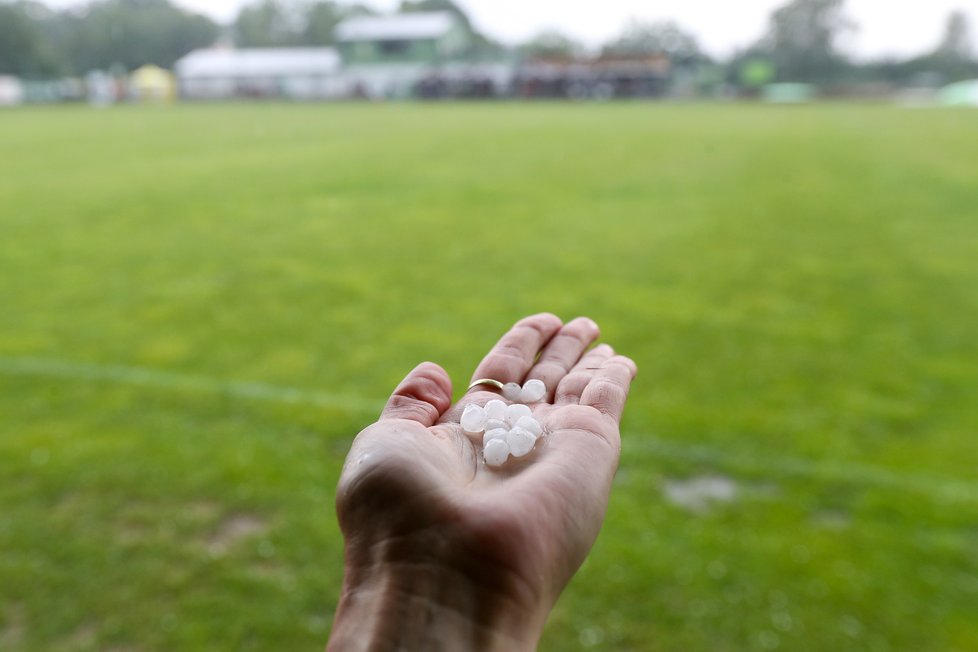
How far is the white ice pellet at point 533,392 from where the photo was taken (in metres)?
2.38

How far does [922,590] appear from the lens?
3.15 m

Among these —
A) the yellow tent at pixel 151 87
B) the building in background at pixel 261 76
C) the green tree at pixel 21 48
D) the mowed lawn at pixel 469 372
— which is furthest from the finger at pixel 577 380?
the green tree at pixel 21 48

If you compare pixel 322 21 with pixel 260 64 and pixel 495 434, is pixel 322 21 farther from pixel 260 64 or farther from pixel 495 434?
pixel 495 434

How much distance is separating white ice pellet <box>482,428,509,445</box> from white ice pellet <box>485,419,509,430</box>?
3cm

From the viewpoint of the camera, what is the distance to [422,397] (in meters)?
2.20

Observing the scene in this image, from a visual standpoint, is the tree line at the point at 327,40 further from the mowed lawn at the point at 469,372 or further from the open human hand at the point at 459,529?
the open human hand at the point at 459,529

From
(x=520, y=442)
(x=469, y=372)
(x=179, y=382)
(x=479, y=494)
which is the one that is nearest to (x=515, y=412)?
(x=520, y=442)

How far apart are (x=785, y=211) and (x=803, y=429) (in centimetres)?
736

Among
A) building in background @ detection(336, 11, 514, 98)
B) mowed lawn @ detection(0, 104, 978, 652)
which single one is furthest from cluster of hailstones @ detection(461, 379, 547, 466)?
building in background @ detection(336, 11, 514, 98)

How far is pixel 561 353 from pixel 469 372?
2.76m

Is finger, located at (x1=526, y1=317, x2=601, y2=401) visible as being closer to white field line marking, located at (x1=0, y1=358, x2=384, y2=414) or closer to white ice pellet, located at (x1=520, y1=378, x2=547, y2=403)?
white ice pellet, located at (x1=520, y1=378, x2=547, y2=403)

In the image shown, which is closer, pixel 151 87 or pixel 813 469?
pixel 813 469

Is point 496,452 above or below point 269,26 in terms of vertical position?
below

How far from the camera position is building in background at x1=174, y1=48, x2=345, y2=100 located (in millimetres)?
54844
